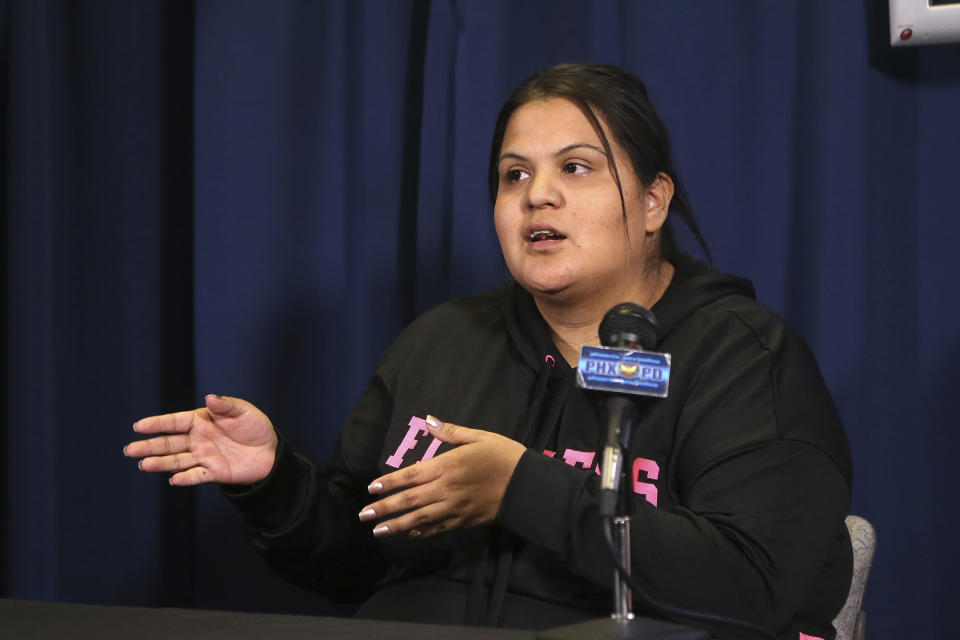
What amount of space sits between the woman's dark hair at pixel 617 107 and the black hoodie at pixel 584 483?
0.17m

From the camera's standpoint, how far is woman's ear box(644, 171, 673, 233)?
1607mm

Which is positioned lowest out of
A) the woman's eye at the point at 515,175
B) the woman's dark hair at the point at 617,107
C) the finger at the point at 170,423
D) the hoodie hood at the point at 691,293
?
the finger at the point at 170,423

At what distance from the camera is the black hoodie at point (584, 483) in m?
1.19

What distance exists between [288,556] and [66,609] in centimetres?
58

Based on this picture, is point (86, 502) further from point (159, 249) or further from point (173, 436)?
point (173, 436)

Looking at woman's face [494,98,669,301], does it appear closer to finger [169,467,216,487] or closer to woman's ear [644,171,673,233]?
woman's ear [644,171,673,233]

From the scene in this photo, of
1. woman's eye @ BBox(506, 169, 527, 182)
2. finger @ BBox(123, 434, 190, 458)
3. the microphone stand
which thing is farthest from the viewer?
woman's eye @ BBox(506, 169, 527, 182)

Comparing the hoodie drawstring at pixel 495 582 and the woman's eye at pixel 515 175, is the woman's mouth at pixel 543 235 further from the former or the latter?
the hoodie drawstring at pixel 495 582

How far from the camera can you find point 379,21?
2199 millimetres

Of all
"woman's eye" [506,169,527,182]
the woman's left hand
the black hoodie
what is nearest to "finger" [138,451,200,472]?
the black hoodie

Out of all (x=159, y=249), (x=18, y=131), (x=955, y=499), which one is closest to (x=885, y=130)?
(x=955, y=499)

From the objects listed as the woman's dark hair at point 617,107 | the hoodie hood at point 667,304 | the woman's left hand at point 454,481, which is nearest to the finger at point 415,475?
the woman's left hand at point 454,481

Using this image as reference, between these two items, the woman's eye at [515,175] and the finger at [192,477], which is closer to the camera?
the finger at [192,477]

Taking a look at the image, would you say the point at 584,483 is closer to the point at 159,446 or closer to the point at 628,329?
the point at 628,329
